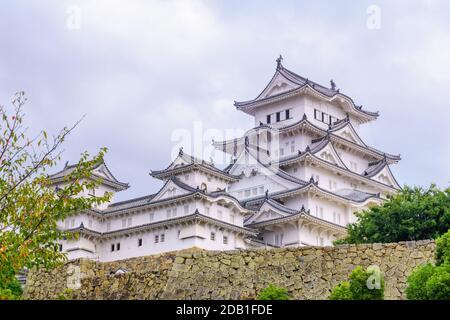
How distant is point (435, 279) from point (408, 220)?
55.1ft

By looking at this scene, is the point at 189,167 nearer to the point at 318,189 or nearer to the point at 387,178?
the point at 318,189

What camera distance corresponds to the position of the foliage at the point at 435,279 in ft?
64.6

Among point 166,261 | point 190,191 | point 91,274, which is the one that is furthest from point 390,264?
point 190,191

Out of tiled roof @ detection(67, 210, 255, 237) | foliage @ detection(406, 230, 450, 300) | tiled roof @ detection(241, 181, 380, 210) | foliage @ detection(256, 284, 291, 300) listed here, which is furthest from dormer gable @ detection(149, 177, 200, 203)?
foliage @ detection(406, 230, 450, 300)

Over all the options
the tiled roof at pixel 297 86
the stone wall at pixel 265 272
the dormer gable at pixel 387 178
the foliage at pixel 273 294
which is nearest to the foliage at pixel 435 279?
the stone wall at pixel 265 272

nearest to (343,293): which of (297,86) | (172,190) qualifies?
(172,190)

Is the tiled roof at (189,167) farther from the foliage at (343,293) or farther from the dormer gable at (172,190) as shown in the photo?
the foliage at (343,293)

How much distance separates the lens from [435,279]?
19906 mm

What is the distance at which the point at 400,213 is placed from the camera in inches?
1467

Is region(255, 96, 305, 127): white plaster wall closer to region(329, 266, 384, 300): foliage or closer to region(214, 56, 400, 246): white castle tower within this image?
region(214, 56, 400, 246): white castle tower

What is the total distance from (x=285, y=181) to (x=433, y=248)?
134 feet

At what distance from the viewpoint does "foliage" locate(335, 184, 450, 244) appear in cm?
3606

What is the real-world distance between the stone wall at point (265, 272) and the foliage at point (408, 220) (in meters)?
11.3

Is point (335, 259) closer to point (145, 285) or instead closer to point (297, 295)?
point (297, 295)
